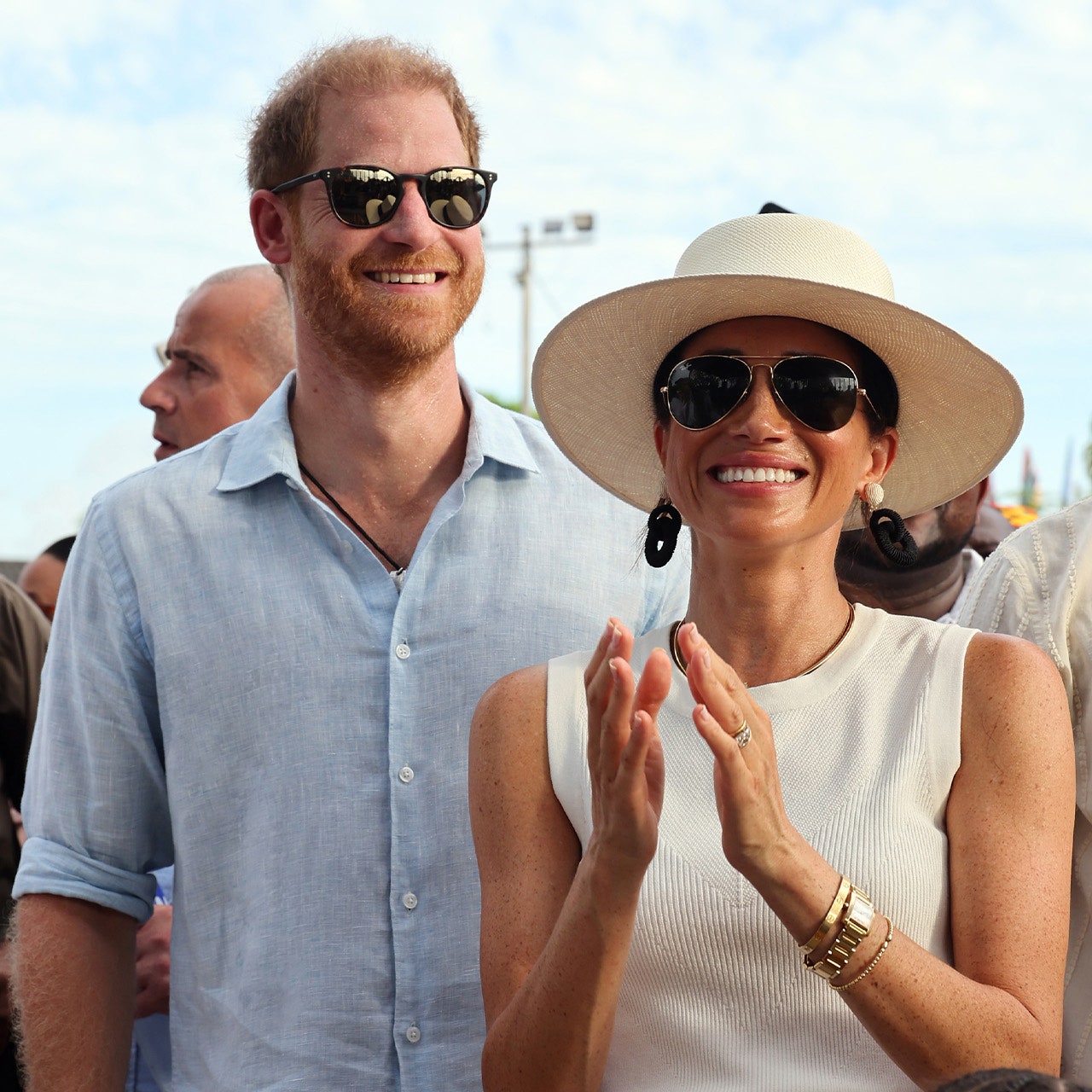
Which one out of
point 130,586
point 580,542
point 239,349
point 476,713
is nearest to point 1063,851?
point 476,713

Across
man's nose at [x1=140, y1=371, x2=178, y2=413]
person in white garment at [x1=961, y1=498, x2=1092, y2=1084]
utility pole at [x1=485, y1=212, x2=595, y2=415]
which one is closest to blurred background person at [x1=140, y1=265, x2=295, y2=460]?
man's nose at [x1=140, y1=371, x2=178, y2=413]

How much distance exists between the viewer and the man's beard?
3.17 m

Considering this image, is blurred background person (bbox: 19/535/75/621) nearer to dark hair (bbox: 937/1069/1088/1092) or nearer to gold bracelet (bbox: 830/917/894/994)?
gold bracelet (bbox: 830/917/894/994)

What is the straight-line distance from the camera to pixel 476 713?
265 centimetres

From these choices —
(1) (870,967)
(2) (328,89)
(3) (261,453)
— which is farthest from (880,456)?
(2) (328,89)

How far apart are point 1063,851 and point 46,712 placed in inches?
82.2

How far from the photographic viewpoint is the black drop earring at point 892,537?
2.74 metres

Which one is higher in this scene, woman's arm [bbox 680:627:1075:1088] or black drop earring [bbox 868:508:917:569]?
black drop earring [bbox 868:508:917:569]

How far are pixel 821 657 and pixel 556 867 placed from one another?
611 mm

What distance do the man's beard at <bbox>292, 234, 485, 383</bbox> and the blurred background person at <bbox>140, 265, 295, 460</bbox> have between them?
188 centimetres

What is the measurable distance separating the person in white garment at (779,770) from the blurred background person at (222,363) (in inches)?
94.8

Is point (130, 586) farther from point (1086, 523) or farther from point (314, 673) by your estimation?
point (1086, 523)

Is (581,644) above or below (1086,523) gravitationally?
below

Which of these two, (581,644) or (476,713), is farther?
(581,644)
